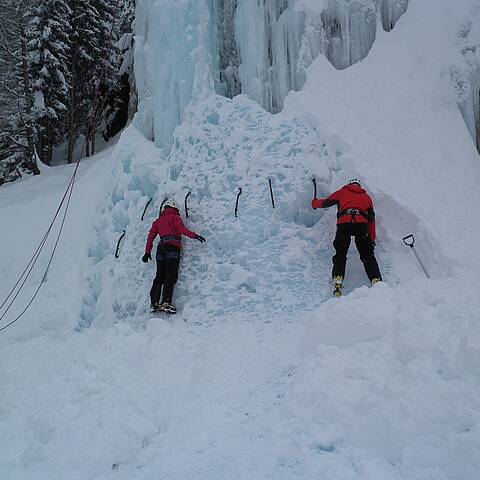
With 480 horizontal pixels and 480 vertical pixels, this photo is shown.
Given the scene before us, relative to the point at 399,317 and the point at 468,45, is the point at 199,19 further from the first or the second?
the point at 399,317

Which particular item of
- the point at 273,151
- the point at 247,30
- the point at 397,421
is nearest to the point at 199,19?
the point at 247,30

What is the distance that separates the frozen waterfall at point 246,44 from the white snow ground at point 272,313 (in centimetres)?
34

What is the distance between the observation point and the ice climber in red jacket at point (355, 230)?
5172 mm

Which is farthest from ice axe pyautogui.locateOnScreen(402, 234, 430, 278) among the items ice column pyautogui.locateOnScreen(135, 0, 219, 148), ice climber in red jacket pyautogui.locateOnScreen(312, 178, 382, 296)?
ice column pyautogui.locateOnScreen(135, 0, 219, 148)

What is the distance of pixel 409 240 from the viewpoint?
5.59 metres

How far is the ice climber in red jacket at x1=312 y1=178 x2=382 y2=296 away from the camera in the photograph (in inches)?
204

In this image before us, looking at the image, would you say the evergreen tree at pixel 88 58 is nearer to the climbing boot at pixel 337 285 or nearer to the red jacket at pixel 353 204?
the red jacket at pixel 353 204

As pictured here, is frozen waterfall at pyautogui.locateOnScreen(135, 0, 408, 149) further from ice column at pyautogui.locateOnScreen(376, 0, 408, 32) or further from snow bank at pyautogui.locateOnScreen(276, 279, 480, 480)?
snow bank at pyautogui.locateOnScreen(276, 279, 480, 480)

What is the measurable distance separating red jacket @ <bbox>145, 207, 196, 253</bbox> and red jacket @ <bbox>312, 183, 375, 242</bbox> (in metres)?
1.72

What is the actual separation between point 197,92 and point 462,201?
4253mm

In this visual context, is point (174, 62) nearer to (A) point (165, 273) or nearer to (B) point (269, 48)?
(B) point (269, 48)

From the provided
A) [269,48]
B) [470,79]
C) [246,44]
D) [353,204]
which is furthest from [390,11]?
[353,204]

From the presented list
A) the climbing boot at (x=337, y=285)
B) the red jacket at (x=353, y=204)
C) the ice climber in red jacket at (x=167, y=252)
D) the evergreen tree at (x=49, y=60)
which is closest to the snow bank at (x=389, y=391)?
the climbing boot at (x=337, y=285)

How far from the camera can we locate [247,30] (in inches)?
299
